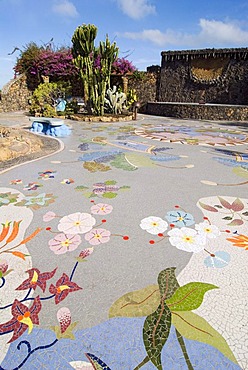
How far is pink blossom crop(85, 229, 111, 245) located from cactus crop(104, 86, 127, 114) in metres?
10.1

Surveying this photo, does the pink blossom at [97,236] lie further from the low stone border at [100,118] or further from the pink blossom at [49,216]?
the low stone border at [100,118]

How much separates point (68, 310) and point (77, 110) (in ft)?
39.8

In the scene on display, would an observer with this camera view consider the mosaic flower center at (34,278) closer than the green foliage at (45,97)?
Yes

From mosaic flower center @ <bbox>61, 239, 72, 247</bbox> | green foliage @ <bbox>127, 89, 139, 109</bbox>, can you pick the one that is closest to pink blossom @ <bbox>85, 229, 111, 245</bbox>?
mosaic flower center @ <bbox>61, 239, 72, 247</bbox>

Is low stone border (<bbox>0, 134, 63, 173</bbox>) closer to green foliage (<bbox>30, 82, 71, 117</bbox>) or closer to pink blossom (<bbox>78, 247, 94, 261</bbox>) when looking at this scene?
pink blossom (<bbox>78, 247, 94, 261</bbox>)

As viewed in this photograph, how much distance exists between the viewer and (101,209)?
2.83 meters

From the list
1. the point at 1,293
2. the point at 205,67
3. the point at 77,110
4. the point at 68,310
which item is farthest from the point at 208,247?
the point at 205,67

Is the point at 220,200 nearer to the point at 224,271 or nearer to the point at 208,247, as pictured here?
the point at 208,247

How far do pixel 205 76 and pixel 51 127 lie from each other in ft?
31.8

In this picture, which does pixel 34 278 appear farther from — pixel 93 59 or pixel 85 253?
pixel 93 59

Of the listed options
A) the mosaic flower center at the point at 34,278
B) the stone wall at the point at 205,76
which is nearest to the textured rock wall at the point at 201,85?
the stone wall at the point at 205,76

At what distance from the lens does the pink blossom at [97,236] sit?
2234 millimetres

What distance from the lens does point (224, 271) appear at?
1866 mm

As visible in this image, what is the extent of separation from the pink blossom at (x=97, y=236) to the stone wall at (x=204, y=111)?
37.3 feet
